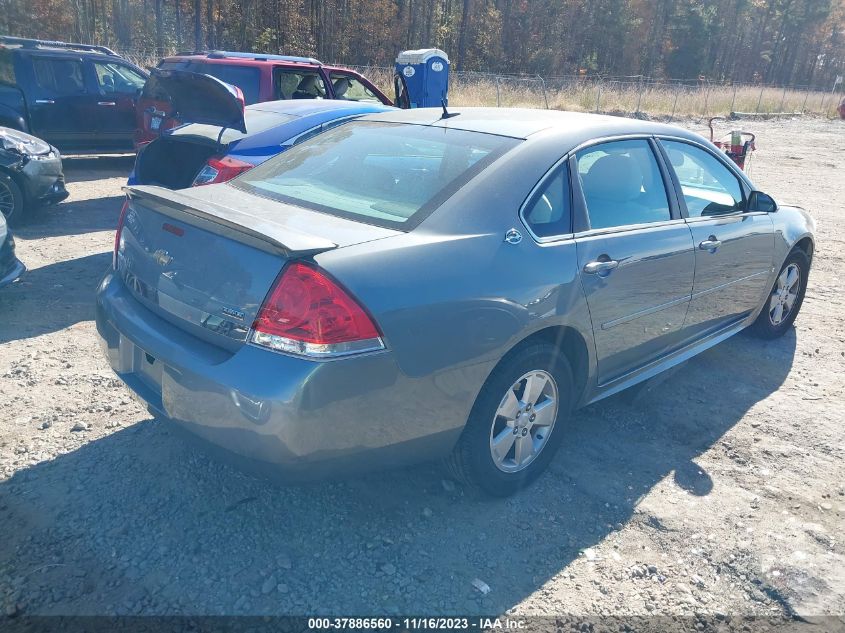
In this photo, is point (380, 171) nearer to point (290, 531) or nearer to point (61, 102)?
point (290, 531)

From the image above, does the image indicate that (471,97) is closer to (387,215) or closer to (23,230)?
(23,230)

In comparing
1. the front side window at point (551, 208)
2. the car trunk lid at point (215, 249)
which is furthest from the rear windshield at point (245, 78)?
the front side window at point (551, 208)

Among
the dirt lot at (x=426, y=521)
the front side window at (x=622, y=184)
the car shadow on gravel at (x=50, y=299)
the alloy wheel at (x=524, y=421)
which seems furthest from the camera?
the car shadow on gravel at (x=50, y=299)

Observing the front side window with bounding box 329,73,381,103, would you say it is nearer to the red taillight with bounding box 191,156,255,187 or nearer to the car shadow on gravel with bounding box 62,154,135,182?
the car shadow on gravel with bounding box 62,154,135,182

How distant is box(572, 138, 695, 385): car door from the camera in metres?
3.32

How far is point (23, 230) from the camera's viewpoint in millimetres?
7234

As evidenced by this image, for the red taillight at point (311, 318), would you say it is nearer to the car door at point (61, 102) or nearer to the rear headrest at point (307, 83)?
the rear headrest at point (307, 83)

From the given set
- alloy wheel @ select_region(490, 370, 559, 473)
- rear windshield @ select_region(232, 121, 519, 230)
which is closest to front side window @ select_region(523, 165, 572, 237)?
rear windshield @ select_region(232, 121, 519, 230)

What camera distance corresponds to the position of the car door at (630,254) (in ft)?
10.9

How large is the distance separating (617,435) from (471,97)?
2202 cm

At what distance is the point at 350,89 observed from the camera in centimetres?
988

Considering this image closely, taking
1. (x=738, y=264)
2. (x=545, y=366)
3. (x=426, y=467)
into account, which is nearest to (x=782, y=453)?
(x=738, y=264)

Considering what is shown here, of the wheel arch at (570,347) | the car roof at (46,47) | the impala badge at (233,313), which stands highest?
the car roof at (46,47)

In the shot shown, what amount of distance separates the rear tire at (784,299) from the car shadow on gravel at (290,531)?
1904 mm
